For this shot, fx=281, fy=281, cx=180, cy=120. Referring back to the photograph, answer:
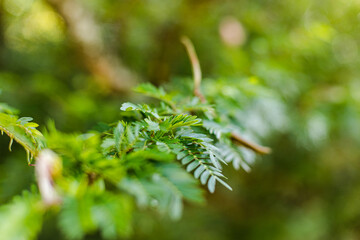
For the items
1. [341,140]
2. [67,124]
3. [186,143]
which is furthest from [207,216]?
[186,143]

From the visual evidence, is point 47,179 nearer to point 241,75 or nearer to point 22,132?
point 22,132

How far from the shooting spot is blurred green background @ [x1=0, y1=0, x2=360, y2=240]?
3.82 feet

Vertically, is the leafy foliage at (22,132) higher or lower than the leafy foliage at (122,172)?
higher

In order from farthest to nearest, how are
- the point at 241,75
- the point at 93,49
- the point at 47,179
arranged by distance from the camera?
the point at 93,49 < the point at 241,75 < the point at 47,179

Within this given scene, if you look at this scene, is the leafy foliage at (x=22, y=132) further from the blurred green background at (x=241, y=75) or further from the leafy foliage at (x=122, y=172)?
the blurred green background at (x=241, y=75)

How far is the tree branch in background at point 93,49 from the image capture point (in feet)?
4.01

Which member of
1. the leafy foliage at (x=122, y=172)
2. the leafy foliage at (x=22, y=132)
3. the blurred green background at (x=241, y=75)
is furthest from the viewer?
the blurred green background at (x=241, y=75)

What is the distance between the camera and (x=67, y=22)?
122cm

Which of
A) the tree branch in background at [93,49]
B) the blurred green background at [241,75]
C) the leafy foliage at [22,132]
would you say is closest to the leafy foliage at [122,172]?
the leafy foliage at [22,132]

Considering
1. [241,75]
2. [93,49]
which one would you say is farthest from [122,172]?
[93,49]

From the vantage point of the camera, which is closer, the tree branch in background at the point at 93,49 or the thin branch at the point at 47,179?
the thin branch at the point at 47,179

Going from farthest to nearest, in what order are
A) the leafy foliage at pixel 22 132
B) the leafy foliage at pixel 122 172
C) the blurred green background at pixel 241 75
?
1. the blurred green background at pixel 241 75
2. the leafy foliage at pixel 22 132
3. the leafy foliage at pixel 122 172

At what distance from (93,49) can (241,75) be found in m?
0.70

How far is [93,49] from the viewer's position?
132cm
